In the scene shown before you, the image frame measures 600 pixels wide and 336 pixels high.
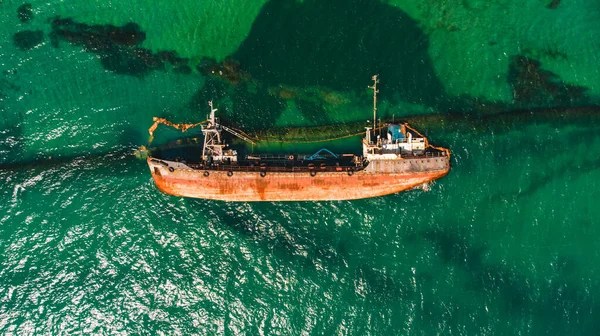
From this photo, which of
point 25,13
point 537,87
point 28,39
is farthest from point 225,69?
point 537,87

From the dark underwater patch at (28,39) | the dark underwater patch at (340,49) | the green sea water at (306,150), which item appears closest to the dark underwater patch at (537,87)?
the green sea water at (306,150)

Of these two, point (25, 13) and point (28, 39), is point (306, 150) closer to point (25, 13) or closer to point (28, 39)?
point (28, 39)

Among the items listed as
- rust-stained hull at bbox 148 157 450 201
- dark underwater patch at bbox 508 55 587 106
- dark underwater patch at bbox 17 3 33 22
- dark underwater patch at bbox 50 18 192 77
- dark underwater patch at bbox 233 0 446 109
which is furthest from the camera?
dark underwater patch at bbox 17 3 33 22

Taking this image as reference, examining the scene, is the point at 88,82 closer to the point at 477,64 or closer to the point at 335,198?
the point at 335,198

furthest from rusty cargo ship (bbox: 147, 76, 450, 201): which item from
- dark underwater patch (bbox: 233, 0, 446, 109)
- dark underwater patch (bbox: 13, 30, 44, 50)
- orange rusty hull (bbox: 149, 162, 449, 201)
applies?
dark underwater patch (bbox: 13, 30, 44, 50)

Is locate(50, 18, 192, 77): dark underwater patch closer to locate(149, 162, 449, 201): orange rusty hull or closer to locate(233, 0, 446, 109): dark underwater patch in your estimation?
locate(233, 0, 446, 109): dark underwater patch

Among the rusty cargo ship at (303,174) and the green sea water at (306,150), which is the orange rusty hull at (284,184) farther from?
the green sea water at (306,150)

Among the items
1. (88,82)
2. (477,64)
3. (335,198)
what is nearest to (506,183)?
(477,64)
